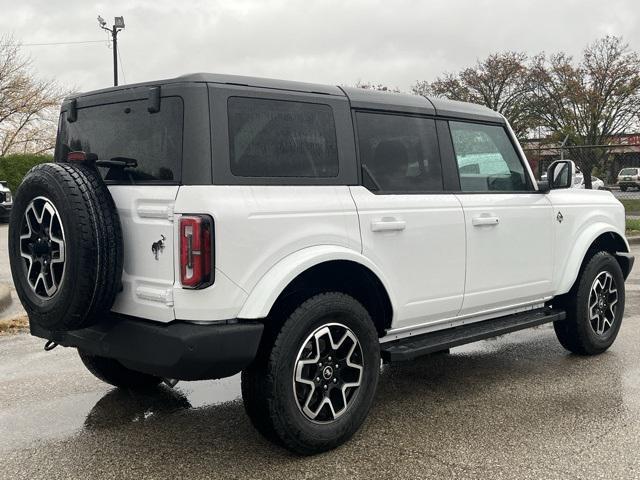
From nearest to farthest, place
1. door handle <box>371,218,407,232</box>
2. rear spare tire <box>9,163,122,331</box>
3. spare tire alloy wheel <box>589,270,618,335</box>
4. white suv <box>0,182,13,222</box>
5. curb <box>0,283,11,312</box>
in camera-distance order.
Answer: rear spare tire <box>9,163,122,331</box> < door handle <box>371,218,407,232</box> < spare tire alloy wheel <box>589,270,618,335</box> < curb <box>0,283,11,312</box> < white suv <box>0,182,13,222</box>

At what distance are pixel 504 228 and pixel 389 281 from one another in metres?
1.14

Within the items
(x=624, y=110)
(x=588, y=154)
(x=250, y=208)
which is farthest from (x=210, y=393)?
(x=624, y=110)

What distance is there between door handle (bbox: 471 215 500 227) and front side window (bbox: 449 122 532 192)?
21 centimetres

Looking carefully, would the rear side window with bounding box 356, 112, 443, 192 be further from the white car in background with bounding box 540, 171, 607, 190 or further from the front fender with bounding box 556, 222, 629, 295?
the front fender with bounding box 556, 222, 629, 295

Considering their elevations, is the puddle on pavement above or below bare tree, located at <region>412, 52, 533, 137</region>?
below

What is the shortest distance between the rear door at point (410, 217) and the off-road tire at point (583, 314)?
1.39 m

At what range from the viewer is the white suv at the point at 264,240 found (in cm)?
312

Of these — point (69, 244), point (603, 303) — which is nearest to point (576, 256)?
point (603, 303)

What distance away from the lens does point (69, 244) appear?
3123 mm

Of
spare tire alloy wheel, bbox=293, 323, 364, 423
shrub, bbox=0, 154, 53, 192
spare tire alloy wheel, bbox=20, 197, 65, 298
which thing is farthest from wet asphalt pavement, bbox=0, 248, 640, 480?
shrub, bbox=0, 154, 53, 192

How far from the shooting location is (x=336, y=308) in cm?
347

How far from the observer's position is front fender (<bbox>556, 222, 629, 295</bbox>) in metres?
5.00

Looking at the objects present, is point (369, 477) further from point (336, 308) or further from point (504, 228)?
point (504, 228)

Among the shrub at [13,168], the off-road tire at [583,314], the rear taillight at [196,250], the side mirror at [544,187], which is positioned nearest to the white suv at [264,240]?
the rear taillight at [196,250]
